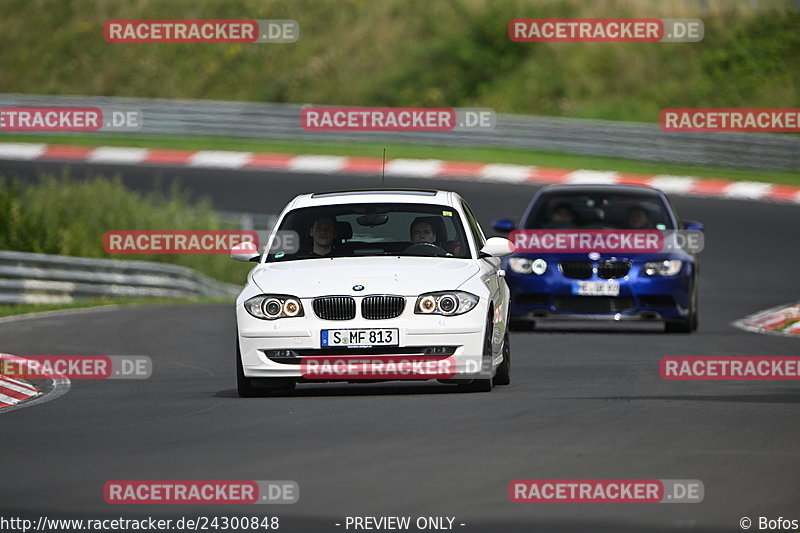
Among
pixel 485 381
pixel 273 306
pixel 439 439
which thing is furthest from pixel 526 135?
pixel 439 439

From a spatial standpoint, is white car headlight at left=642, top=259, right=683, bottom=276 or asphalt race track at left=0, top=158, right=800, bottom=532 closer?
asphalt race track at left=0, top=158, right=800, bottom=532

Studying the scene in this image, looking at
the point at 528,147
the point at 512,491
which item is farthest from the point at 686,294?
the point at 528,147

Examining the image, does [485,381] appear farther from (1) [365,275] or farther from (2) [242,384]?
(2) [242,384]

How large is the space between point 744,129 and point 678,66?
5.69m

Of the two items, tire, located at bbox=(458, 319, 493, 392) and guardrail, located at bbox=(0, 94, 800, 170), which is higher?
guardrail, located at bbox=(0, 94, 800, 170)

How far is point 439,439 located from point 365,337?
2.34 m

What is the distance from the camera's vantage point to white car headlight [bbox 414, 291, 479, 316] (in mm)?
11609

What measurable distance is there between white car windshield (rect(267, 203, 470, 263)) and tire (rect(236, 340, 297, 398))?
0.95 m

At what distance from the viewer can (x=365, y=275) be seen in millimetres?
11750

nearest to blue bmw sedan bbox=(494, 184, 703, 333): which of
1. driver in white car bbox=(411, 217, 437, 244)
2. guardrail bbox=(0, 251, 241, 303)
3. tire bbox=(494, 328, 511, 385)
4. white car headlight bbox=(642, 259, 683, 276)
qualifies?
white car headlight bbox=(642, 259, 683, 276)

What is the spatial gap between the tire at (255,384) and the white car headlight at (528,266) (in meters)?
6.13

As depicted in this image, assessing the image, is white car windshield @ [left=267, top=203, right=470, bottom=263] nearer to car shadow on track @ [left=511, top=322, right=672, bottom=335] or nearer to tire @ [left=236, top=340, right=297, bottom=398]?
tire @ [left=236, top=340, right=297, bottom=398]

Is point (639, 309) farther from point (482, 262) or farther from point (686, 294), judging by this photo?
point (482, 262)

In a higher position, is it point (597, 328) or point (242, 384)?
point (242, 384)
